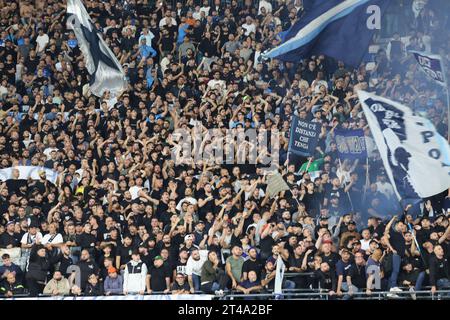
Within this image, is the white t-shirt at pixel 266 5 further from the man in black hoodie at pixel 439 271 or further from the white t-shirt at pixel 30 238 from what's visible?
the man in black hoodie at pixel 439 271

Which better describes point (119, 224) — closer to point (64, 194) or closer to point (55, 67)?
point (64, 194)

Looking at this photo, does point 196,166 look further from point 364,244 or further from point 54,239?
point 364,244

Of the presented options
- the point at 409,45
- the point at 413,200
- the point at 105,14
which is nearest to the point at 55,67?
the point at 105,14

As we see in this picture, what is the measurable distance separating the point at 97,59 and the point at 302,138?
16.4 ft

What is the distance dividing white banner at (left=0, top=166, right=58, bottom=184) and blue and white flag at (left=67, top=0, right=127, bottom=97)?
2531mm

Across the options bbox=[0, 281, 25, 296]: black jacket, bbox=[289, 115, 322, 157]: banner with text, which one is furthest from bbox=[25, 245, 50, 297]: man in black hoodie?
bbox=[289, 115, 322, 157]: banner with text

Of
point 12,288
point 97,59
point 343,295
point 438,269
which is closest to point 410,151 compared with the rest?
point 438,269

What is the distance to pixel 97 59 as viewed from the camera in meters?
22.7

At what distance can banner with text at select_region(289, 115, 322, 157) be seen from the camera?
19.8 meters

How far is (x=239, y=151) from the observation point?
20141 millimetres

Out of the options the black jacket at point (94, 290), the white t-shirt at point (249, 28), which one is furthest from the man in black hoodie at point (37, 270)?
the white t-shirt at point (249, 28)

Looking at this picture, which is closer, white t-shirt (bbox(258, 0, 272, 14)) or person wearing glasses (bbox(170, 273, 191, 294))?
person wearing glasses (bbox(170, 273, 191, 294))

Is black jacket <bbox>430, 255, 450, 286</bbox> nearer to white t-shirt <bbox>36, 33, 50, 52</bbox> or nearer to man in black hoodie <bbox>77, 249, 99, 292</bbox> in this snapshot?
man in black hoodie <bbox>77, 249, 99, 292</bbox>

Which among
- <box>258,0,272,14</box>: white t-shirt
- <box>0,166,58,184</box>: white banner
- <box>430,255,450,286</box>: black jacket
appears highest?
<box>258,0,272,14</box>: white t-shirt
